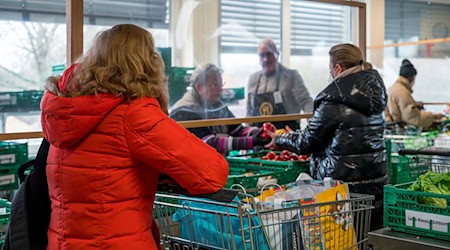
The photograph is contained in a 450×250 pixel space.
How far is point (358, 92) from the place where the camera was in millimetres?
3219

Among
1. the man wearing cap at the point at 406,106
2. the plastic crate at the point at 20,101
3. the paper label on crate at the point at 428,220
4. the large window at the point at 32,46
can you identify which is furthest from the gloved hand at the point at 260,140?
the man wearing cap at the point at 406,106

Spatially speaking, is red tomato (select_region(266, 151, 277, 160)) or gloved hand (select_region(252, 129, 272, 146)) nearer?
red tomato (select_region(266, 151, 277, 160))

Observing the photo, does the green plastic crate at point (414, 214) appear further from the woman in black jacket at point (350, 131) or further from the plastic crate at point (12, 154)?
the plastic crate at point (12, 154)

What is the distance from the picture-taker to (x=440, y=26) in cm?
1041

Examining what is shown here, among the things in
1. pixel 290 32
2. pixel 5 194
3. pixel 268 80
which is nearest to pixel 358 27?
pixel 290 32

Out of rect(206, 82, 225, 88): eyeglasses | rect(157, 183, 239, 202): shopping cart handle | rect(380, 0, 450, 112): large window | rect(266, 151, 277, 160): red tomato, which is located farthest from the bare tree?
rect(380, 0, 450, 112): large window

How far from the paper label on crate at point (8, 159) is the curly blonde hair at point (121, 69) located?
6.10 feet

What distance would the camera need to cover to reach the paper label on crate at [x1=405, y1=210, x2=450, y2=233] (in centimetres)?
196

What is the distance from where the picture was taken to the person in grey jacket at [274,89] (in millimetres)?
4402

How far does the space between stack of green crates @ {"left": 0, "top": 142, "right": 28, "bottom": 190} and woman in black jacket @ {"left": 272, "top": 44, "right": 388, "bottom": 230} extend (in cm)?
164

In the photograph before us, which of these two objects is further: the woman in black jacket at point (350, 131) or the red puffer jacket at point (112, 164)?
the woman in black jacket at point (350, 131)

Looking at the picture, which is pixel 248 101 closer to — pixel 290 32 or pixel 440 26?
pixel 290 32

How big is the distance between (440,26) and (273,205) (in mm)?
9355

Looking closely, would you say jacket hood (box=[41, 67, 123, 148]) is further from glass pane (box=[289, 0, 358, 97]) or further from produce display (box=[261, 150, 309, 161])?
glass pane (box=[289, 0, 358, 97])
